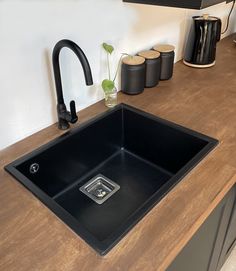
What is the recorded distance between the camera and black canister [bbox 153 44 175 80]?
137 centimetres

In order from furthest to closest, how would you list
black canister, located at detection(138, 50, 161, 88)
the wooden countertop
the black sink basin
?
1. black canister, located at detection(138, 50, 161, 88)
2. the black sink basin
3. the wooden countertop

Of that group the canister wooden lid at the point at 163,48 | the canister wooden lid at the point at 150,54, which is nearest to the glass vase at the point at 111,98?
the canister wooden lid at the point at 150,54

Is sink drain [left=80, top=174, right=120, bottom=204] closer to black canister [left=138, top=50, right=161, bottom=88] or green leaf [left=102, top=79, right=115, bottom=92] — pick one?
green leaf [left=102, top=79, right=115, bottom=92]

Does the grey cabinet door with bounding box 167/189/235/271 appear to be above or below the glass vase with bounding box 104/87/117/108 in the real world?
below

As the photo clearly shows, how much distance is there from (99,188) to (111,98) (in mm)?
396

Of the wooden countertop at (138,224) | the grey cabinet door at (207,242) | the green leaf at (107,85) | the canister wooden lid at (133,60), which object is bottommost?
the grey cabinet door at (207,242)

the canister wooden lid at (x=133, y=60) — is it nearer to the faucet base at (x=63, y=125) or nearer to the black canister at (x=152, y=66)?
the black canister at (x=152, y=66)

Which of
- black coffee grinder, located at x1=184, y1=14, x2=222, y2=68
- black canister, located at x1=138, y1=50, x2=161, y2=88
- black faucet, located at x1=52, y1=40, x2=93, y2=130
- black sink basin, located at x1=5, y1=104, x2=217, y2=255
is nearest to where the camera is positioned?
black faucet, located at x1=52, y1=40, x2=93, y2=130

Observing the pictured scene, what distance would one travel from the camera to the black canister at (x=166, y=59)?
1.37 metres

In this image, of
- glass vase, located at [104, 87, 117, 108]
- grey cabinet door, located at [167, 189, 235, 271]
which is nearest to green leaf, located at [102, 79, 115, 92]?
glass vase, located at [104, 87, 117, 108]

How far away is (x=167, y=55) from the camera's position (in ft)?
4.49

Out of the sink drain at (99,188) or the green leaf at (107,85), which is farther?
the green leaf at (107,85)

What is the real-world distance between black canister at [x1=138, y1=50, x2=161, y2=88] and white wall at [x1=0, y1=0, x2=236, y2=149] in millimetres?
86

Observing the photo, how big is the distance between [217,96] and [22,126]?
2.91 feet
